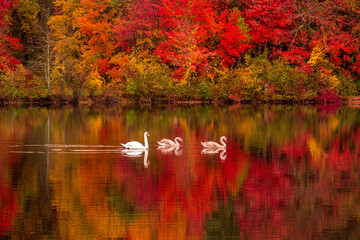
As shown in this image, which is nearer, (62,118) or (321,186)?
(321,186)

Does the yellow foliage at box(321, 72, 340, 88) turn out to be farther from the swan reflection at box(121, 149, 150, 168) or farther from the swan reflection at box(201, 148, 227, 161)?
the swan reflection at box(121, 149, 150, 168)

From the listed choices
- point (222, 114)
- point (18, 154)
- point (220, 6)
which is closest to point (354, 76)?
point (220, 6)

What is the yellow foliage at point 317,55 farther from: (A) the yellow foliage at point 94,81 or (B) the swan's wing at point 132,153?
(B) the swan's wing at point 132,153

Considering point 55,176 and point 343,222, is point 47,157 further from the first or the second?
point 343,222

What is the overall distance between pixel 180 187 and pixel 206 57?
140 ft

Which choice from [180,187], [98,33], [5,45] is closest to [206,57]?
[98,33]

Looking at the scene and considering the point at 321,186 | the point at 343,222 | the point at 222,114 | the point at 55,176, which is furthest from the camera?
the point at 222,114

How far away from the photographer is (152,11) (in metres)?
61.2

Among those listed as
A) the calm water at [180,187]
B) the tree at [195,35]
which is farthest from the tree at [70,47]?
the calm water at [180,187]

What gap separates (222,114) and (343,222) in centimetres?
3141

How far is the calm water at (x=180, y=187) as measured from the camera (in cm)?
1234

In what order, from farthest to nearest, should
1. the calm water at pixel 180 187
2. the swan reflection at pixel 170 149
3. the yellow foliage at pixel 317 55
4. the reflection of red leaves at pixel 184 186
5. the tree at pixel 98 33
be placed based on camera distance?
the tree at pixel 98 33
the yellow foliage at pixel 317 55
the swan reflection at pixel 170 149
the reflection of red leaves at pixel 184 186
the calm water at pixel 180 187

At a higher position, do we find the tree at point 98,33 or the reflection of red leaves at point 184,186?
the tree at point 98,33

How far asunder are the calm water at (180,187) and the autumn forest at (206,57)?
28.8 metres
